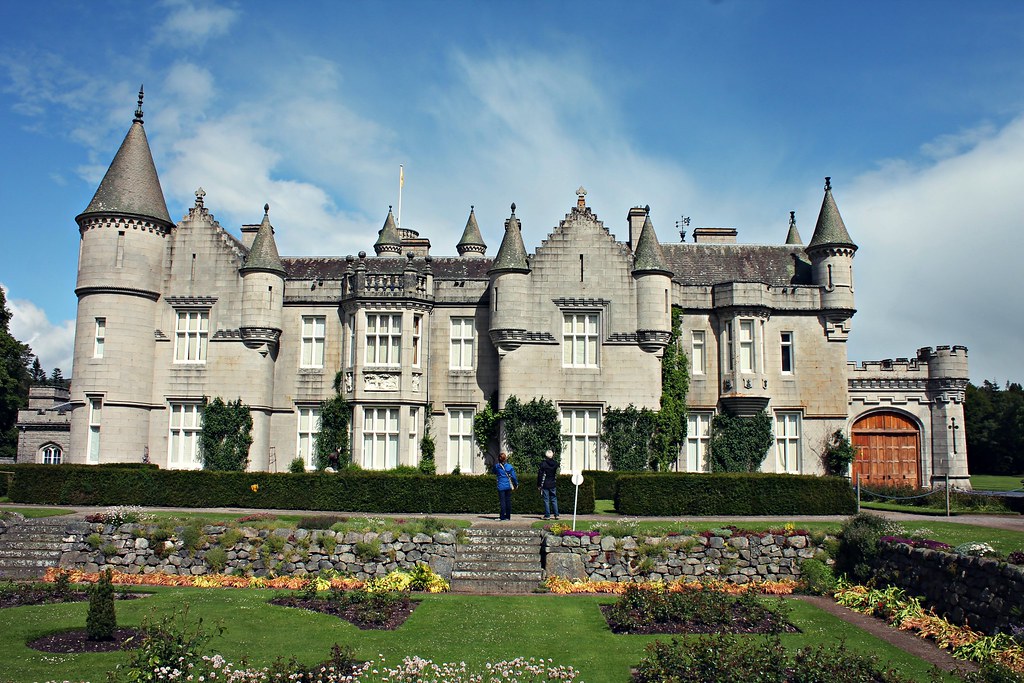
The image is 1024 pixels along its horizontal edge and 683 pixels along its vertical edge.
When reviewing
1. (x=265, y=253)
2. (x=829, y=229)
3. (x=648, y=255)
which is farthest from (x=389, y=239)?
(x=829, y=229)

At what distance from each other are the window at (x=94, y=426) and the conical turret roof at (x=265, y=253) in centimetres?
838

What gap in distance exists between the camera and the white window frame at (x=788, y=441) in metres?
36.4

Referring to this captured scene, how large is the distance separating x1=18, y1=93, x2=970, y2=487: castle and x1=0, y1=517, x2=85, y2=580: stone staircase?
1210cm

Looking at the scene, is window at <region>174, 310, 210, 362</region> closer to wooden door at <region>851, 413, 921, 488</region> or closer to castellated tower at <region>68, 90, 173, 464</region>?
castellated tower at <region>68, 90, 173, 464</region>

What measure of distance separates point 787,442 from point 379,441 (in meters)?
18.3

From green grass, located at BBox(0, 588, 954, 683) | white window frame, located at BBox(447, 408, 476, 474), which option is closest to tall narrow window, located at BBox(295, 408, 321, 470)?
white window frame, located at BBox(447, 408, 476, 474)

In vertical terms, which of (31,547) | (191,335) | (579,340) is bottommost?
(31,547)

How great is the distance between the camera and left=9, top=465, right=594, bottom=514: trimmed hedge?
2652cm

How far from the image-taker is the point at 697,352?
36969 mm

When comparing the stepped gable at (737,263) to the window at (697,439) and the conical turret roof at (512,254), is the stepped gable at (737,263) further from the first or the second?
the conical turret roof at (512,254)

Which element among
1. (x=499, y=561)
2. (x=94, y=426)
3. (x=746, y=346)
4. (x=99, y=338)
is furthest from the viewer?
(x=746, y=346)

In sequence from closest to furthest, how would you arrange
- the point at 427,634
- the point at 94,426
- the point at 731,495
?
the point at 427,634, the point at 731,495, the point at 94,426

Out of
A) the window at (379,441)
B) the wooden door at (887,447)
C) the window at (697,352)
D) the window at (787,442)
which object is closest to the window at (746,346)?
the window at (697,352)

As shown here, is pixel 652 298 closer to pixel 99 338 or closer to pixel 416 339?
pixel 416 339
